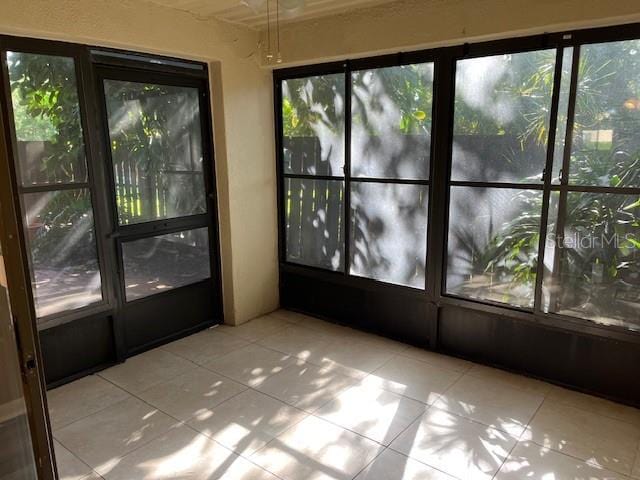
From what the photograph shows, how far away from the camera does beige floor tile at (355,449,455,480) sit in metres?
2.19

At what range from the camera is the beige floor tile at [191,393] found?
109 inches

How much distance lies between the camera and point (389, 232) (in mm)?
3609

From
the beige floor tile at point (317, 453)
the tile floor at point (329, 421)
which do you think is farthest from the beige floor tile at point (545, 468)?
the beige floor tile at point (317, 453)

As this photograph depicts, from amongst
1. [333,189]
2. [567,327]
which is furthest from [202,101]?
[567,327]

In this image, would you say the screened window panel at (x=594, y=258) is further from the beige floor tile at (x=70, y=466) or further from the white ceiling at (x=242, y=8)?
the beige floor tile at (x=70, y=466)

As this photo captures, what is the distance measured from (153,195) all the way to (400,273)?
6.39 ft

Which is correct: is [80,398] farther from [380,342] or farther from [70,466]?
[380,342]

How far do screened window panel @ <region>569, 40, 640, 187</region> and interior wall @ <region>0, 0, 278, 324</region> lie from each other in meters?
2.38

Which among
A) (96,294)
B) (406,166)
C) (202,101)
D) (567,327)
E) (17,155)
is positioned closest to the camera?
(17,155)

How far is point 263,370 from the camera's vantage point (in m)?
3.21

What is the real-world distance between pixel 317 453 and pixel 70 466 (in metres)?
1.21

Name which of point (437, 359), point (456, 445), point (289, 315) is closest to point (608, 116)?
point (437, 359)

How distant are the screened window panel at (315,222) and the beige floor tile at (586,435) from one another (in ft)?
6.19

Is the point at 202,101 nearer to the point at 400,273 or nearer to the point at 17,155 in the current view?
the point at 17,155
